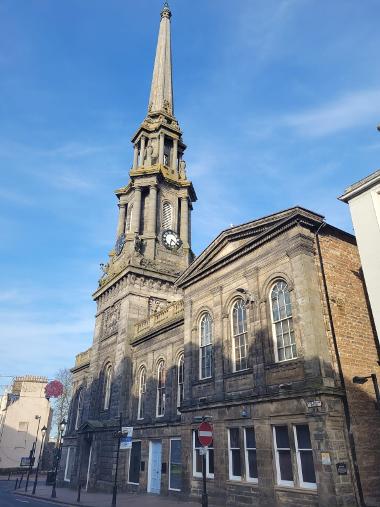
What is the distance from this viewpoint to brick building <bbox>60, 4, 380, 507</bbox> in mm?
13266

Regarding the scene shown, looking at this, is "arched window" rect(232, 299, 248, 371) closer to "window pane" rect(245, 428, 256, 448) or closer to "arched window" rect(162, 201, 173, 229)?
"window pane" rect(245, 428, 256, 448)

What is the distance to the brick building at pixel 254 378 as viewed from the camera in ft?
43.5

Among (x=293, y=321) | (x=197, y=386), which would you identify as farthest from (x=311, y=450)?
(x=197, y=386)

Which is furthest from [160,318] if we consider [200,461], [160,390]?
[200,461]

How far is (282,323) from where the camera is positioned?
15836mm

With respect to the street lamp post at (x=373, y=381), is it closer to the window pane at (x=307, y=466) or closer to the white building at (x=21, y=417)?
the window pane at (x=307, y=466)

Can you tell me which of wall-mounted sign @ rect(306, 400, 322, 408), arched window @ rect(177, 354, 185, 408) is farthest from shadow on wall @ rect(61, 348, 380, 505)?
arched window @ rect(177, 354, 185, 408)

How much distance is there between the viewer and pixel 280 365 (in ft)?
49.4

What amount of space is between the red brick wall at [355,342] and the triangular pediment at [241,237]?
165 centimetres

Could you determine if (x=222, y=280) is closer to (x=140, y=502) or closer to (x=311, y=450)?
(x=311, y=450)

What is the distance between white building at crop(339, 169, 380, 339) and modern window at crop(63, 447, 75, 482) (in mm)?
30031

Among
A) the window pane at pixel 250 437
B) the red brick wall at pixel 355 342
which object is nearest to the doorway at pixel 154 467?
the window pane at pixel 250 437

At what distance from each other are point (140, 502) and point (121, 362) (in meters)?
10.8

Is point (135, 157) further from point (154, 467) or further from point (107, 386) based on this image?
point (154, 467)
